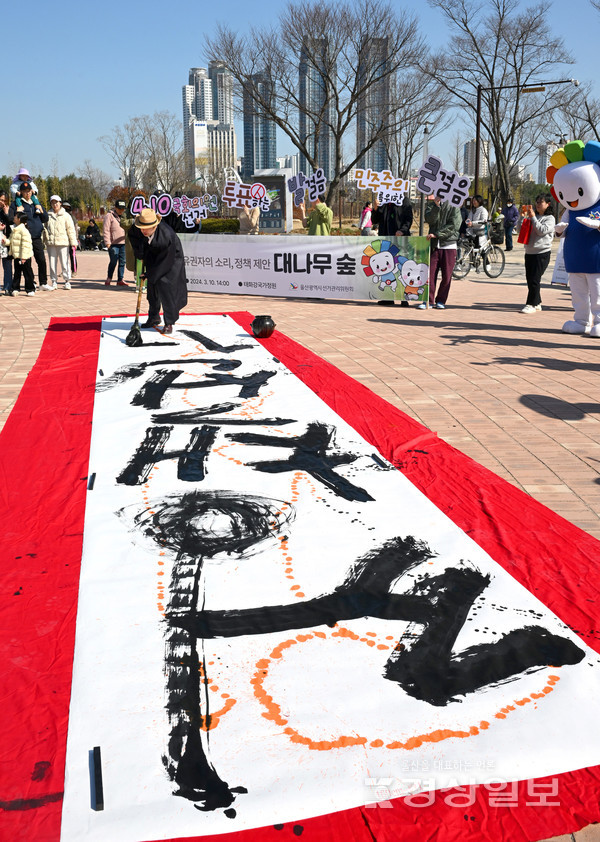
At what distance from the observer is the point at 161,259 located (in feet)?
27.8

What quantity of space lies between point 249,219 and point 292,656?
12941mm

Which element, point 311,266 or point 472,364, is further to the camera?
point 311,266

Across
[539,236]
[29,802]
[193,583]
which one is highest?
[539,236]

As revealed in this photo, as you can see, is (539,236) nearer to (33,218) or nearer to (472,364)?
(472,364)

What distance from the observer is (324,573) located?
128 inches

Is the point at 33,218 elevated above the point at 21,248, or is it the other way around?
the point at 33,218

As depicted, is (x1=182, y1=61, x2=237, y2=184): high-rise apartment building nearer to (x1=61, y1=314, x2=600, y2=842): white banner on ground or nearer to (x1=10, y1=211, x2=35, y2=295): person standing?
(x1=10, y1=211, x2=35, y2=295): person standing

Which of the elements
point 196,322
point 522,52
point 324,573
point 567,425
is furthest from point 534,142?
point 324,573

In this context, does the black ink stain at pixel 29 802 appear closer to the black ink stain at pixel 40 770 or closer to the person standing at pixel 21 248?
the black ink stain at pixel 40 770

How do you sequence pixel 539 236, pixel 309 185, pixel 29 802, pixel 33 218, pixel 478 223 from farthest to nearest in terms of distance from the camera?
pixel 478 223
pixel 309 185
pixel 33 218
pixel 539 236
pixel 29 802

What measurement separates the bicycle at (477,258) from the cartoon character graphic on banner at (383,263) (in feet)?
16.1

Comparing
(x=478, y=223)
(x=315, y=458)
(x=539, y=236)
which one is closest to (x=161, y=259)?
(x=315, y=458)

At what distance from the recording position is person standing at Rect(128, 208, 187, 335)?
8.22m

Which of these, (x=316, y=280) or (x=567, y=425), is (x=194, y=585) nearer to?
(x=567, y=425)
